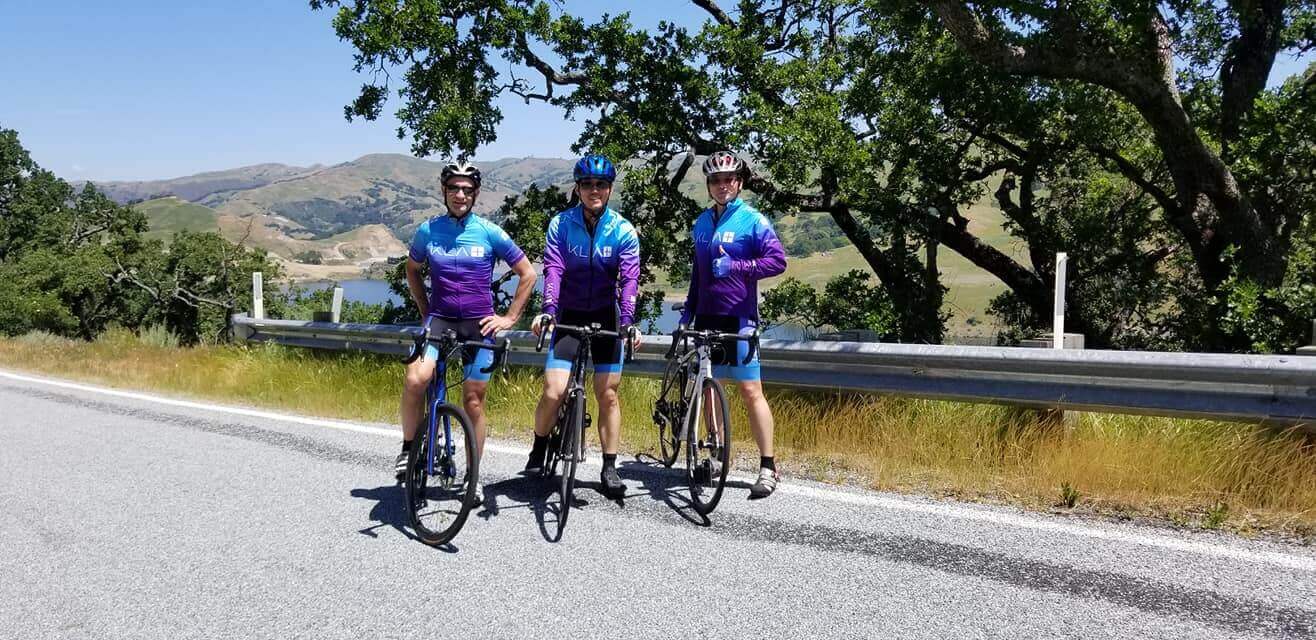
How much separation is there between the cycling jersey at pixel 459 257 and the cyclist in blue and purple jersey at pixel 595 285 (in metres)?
0.35

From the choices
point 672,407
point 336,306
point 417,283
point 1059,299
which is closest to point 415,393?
point 417,283

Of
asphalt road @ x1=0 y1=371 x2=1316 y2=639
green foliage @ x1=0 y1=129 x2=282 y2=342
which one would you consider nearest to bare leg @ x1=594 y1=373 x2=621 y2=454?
asphalt road @ x1=0 y1=371 x2=1316 y2=639

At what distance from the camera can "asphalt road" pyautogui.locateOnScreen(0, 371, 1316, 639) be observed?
310cm

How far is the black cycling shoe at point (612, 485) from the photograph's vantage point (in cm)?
475

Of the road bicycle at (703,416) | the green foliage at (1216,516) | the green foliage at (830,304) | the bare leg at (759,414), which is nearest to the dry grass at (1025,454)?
the green foliage at (1216,516)

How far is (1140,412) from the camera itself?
15.1 ft

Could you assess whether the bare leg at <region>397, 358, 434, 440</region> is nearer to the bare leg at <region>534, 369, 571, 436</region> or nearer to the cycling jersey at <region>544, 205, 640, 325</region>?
the bare leg at <region>534, 369, 571, 436</region>

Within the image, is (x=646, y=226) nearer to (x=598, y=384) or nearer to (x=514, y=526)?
(x=598, y=384)

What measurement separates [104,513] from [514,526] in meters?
2.33

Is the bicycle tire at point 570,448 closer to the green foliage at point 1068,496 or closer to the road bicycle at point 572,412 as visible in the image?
the road bicycle at point 572,412

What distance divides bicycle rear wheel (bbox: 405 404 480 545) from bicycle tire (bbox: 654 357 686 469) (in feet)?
4.15

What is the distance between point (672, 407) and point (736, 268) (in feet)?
3.25

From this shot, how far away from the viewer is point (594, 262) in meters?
4.86

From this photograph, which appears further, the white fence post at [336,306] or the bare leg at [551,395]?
the white fence post at [336,306]
